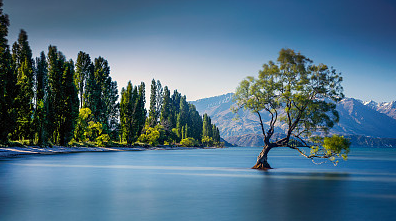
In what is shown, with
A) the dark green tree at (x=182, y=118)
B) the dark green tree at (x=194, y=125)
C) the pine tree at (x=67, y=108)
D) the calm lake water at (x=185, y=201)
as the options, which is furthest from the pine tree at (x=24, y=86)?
the dark green tree at (x=194, y=125)

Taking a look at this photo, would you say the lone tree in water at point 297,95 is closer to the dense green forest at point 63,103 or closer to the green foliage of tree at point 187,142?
the dense green forest at point 63,103

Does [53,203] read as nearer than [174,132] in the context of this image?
Yes

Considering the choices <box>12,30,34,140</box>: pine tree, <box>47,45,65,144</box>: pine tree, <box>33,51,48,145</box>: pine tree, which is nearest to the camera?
<box>12,30,34,140</box>: pine tree

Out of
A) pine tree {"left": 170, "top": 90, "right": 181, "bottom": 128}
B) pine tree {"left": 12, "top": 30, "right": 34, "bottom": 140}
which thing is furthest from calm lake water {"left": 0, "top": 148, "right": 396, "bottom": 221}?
pine tree {"left": 170, "top": 90, "right": 181, "bottom": 128}

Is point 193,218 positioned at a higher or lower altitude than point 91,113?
lower

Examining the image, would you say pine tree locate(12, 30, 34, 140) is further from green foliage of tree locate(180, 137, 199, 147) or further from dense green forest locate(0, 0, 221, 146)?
green foliage of tree locate(180, 137, 199, 147)

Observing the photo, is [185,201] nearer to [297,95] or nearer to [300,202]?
[300,202]

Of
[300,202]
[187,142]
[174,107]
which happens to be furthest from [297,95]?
[174,107]

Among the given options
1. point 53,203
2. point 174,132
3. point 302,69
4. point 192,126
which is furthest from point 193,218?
point 192,126

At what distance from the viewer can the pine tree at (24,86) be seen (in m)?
60.4

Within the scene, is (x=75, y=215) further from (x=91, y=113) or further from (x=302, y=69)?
(x=91, y=113)

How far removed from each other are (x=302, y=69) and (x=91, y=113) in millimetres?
65166

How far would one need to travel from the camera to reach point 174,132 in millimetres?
154375

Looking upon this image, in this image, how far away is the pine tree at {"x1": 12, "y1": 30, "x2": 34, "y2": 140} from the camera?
6041 centimetres
